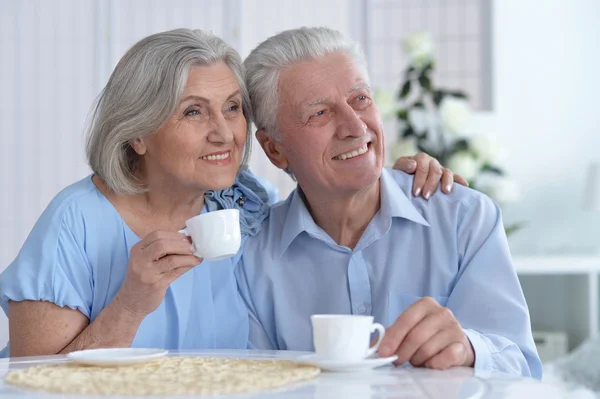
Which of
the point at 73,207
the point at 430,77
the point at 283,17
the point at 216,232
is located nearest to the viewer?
the point at 216,232

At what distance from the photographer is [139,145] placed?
5.92 ft

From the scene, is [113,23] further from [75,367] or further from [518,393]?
[518,393]

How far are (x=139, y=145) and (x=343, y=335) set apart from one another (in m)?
0.85

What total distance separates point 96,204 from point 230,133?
34 centimetres

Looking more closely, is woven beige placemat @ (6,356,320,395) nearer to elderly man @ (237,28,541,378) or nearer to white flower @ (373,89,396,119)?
elderly man @ (237,28,541,378)

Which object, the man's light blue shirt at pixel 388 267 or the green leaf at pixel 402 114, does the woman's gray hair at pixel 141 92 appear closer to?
the man's light blue shirt at pixel 388 267

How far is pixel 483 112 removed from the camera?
14.3 ft

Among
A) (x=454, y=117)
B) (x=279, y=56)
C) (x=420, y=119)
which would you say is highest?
(x=279, y=56)

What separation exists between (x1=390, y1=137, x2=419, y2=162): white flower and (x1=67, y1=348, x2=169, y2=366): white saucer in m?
2.61

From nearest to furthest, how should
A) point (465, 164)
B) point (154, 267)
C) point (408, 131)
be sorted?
point (154, 267)
point (465, 164)
point (408, 131)

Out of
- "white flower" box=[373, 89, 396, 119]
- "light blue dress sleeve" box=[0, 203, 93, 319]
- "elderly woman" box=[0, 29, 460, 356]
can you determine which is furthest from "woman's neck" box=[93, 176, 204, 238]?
"white flower" box=[373, 89, 396, 119]

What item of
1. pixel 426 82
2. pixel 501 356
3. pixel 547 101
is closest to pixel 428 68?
pixel 426 82

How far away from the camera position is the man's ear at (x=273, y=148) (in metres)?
1.95

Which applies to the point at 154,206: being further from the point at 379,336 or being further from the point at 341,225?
the point at 379,336
